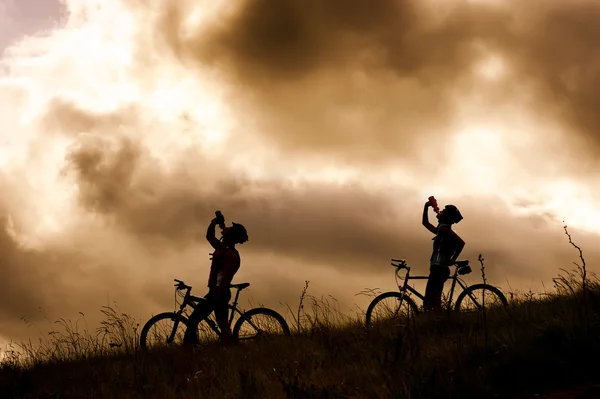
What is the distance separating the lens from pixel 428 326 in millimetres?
9344

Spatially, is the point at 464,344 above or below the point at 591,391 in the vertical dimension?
above

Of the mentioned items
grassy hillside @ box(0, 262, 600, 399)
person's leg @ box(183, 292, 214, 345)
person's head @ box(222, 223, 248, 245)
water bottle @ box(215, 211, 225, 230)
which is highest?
water bottle @ box(215, 211, 225, 230)

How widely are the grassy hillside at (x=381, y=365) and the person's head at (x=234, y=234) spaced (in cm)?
186

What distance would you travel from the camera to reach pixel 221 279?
11.1m

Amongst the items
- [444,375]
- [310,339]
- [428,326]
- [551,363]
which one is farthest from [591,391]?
[310,339]

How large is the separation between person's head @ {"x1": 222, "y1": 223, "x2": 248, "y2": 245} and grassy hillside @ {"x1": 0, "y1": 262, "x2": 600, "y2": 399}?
1.86 m

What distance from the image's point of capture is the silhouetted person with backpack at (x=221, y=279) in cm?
1110

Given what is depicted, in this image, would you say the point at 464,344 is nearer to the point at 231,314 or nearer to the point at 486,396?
the point at 486,396

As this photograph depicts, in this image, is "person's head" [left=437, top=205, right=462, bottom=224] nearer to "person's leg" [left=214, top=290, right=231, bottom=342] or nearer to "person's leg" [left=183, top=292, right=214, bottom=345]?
"person's leg" [left=214, top=290, right=231, bottom=342]

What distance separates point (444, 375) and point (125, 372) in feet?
16.4

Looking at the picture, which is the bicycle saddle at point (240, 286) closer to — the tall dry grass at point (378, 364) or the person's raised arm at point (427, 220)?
the tall dry grass at point (378, 364)

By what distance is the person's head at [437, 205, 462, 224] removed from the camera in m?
12.2

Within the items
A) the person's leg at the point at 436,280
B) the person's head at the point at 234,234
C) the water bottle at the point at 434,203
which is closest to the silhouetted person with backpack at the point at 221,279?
the person's head at the point at 234,234

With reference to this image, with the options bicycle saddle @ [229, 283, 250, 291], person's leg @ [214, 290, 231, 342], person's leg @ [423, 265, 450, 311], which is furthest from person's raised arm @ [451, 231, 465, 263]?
person's leg @ [214, 290, 231, 342]
